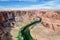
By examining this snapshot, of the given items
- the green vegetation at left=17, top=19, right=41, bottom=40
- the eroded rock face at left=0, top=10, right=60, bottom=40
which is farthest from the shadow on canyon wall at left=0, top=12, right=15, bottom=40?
the green vegetation at left=17, top=19, right=41, bottom=40

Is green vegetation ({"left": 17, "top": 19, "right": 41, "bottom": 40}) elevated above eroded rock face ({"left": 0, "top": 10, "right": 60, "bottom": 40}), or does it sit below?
below

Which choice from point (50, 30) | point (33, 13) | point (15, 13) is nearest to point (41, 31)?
point (50, 30)

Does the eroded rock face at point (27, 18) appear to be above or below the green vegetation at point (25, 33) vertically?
above

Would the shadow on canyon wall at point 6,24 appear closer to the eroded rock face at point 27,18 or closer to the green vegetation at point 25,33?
the eroded rock face at point 27,18

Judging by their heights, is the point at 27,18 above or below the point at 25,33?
above

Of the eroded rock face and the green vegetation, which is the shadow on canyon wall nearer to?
the eroded rock face

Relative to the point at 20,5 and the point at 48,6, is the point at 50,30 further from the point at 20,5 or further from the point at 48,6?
the point at 20,5

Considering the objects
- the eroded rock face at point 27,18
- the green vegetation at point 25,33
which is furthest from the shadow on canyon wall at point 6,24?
Result: the green vegetation at point 25,33

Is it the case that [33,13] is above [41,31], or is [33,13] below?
above
